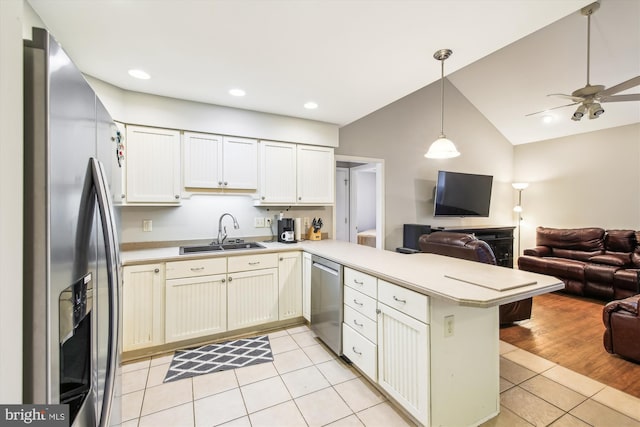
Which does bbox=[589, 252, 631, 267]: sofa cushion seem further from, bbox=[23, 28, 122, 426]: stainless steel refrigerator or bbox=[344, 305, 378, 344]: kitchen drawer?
bbox=[23, 28, 122, 426]: stainless steel refrigerator

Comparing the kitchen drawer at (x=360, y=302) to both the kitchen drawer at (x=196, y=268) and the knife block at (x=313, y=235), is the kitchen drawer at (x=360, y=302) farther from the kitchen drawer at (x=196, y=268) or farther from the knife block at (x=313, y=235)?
the knife block at (x=313, y=235)

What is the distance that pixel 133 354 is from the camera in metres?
2.41

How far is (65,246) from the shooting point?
2.22ft

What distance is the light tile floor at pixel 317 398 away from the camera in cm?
173

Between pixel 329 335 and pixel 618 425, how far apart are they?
1922 millimetres

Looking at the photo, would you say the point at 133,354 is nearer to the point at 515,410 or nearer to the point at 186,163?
the point at 186,163

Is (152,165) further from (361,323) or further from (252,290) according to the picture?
(361,323)

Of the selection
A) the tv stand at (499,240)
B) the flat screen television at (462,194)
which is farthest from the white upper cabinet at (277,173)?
the tv stand at (499,240)

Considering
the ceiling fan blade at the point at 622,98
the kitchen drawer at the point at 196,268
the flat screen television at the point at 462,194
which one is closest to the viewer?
the kitchen drawer at the point at 196,268

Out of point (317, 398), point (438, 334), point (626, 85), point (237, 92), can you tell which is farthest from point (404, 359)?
point (626, 85)

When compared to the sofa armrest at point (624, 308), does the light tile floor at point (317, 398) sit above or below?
below

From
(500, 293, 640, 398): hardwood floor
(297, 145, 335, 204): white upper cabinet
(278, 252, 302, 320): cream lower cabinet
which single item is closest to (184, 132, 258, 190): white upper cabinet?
(297, 145, 335, 204): white upper cabinet

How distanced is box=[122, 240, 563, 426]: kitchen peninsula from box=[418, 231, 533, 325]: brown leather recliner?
0.56 m
